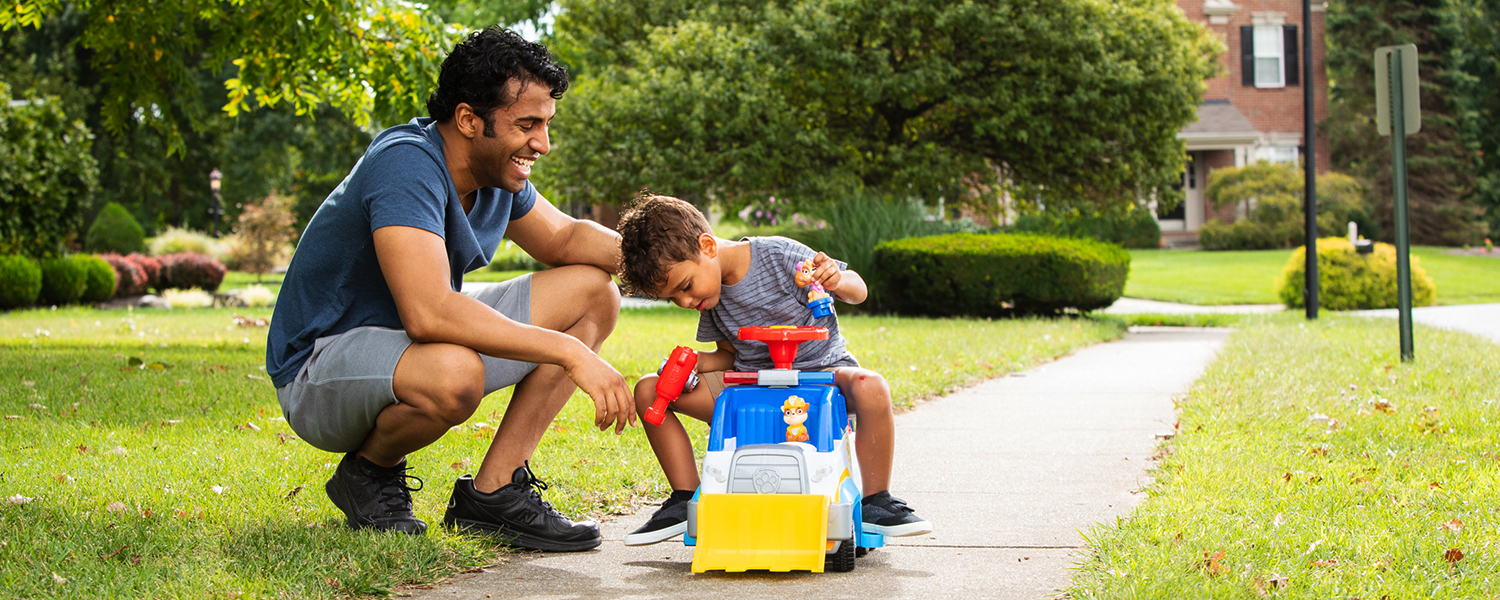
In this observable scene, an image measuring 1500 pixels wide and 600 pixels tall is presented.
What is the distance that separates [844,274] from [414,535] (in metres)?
1.39

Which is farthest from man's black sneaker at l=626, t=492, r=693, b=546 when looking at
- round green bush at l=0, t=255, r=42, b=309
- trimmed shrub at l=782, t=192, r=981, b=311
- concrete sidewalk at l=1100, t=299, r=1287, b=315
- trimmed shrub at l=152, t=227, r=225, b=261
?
trimmed shrub at l=152, t=227, r=225, b=261

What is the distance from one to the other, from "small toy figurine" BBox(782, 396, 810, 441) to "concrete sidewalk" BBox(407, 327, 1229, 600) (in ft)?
1.22

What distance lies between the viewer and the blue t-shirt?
302 cm

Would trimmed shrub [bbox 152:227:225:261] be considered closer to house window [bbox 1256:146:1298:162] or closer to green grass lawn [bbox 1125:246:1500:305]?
green grass lawn [bbox 1125:246:1500:305]

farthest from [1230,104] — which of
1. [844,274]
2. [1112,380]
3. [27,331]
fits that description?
[844,274]

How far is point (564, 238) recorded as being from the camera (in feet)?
11.7

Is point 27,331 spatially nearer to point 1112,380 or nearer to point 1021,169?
point 1112,380

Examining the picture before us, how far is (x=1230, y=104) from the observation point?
3003cm

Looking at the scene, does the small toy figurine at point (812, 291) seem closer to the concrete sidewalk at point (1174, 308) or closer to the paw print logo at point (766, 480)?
the paw print logo at point (766, 480)

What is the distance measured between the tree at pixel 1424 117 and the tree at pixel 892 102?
1609 cm

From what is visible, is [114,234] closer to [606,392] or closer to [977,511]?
[977,511]

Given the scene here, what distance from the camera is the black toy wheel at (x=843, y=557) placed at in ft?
9.84

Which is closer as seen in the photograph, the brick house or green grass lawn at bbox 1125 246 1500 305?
green grass lawn at bbox 1125 246 1500 305

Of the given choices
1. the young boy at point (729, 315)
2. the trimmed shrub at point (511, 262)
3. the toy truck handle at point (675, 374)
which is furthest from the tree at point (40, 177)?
the toy truck handle at point (675, 374)
